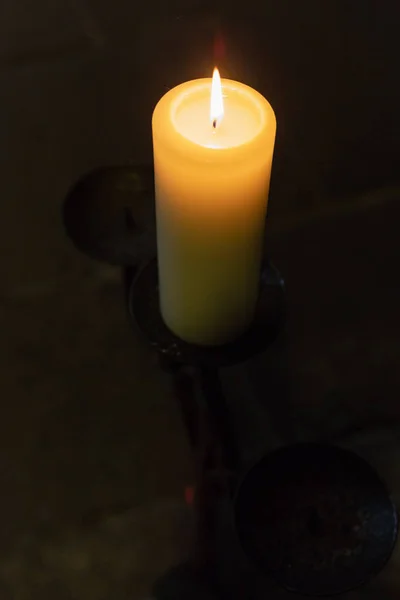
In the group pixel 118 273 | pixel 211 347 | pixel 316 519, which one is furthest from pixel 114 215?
pixel 316 519

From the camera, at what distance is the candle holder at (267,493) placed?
0.48 m

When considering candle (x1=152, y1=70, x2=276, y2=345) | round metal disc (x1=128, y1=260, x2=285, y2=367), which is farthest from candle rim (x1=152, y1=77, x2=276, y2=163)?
round metal disc (x1=128, y1=260, x2=285, y2=367)

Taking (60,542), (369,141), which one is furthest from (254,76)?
(60,542)

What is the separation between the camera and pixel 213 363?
503 mm

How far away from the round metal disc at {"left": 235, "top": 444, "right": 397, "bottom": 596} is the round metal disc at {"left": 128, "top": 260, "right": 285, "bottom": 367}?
0.08 m

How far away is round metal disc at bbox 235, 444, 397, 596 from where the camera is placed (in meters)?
0.47

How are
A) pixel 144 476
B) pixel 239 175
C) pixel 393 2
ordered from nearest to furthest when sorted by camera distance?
pixel 239 175 < pixel 144 476 < pixel 393 2

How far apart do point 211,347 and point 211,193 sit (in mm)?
130

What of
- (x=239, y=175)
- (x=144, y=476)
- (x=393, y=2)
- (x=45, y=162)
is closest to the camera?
(x=239, y=175)

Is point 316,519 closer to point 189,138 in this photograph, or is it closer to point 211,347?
point 211,347

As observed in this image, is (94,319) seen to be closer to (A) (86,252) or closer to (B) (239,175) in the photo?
(A) (86,252)

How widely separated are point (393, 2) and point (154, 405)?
51cm

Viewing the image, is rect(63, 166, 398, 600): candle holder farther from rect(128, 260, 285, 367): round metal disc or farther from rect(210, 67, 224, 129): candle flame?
rect(210, 67, 224, 129): candle flame

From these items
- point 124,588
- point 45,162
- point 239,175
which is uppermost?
point 239,175
